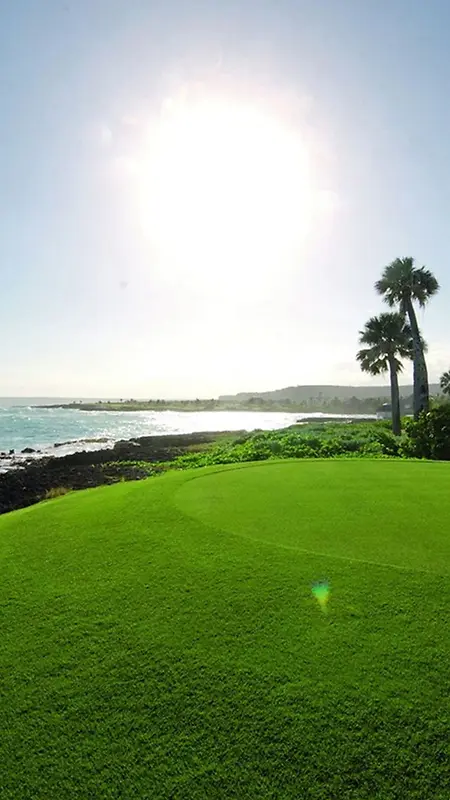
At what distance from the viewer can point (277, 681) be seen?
3.02 meters

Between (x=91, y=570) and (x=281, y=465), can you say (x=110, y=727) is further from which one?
(x=281, y=465)

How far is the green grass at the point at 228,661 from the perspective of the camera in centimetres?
248

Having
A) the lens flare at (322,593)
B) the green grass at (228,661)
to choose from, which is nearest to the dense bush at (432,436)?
the green grass at (228,661)

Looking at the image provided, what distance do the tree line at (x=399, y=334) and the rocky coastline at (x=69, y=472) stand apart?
16459 mm

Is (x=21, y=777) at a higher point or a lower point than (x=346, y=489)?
lower

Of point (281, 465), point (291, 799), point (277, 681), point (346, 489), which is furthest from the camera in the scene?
point (281, 465)

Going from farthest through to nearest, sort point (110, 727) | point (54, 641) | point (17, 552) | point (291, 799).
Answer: point (17, 552), point (54, 641), point (110, 727), point (291, 799)

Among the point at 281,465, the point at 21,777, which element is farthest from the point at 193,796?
the point at 281,465

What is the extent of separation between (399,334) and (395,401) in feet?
17.1

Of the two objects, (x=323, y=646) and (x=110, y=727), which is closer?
(x=110, y=727)

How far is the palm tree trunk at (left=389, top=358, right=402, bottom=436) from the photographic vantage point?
29.1m

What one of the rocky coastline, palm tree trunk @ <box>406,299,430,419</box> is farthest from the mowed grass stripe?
palm tree trunk @ <box>406,299,430,419</box>

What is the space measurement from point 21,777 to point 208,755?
107cm

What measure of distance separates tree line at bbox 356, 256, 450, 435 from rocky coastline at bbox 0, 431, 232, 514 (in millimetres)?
16459
